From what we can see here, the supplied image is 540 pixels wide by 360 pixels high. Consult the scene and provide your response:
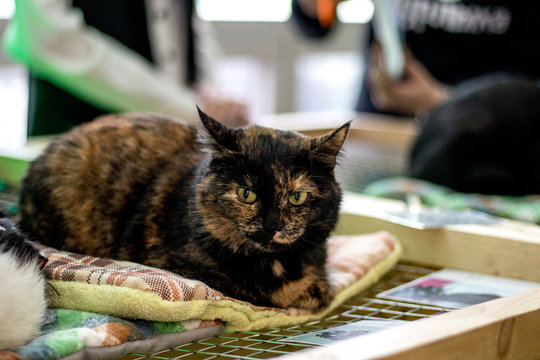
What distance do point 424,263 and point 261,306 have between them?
0.48m

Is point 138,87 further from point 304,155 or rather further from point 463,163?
point 304,155

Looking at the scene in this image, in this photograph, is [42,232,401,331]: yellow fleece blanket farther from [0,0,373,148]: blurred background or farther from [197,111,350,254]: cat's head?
[0,0,373,148]: blurred background

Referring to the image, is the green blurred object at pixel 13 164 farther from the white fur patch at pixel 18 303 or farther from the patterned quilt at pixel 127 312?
the white fur patch at pixel 18 303

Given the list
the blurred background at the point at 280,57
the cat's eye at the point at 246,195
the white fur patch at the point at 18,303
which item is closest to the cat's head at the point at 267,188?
the cat's eye at the point at 246,195

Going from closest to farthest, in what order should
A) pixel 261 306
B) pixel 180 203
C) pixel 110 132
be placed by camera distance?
1. pixel 261 306
2. pixel 180 203
3. pixel 110 132

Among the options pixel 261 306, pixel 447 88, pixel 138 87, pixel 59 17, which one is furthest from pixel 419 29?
pixel 261 306

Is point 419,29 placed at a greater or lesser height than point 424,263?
greater

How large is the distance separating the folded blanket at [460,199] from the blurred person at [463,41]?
2.99 feet

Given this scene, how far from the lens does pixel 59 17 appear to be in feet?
6.15

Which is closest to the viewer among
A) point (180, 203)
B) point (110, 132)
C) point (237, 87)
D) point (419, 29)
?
point (180, 203)

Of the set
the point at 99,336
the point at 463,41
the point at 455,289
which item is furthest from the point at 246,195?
the point at 463,41

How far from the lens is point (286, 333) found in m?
0.94

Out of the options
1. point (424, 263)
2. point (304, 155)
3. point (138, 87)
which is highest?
point (304, 155)

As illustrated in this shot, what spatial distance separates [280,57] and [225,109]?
96.6 inches
